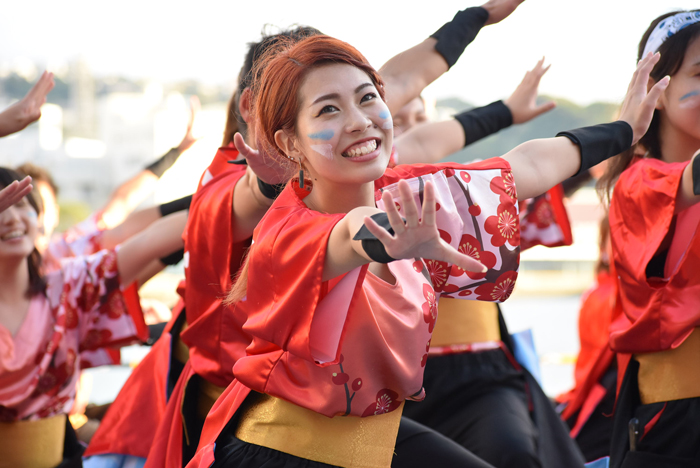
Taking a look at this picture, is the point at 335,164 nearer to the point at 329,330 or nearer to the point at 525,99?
the point at 329,330

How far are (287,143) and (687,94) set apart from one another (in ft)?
2.56

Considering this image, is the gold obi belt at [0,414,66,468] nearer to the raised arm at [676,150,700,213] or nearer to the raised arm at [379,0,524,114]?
the raised arm at [379,0,524,114]

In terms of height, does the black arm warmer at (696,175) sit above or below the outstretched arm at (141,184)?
above

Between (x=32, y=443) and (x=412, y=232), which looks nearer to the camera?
(x=412, y=232)

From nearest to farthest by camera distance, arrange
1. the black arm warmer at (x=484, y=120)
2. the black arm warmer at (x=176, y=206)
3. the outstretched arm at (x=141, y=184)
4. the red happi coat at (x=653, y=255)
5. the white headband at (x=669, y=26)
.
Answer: the red happi coat at (x=653, y=255) < the white headband at (x=669, y=26) < the black arm warmer at (x=484, y=120) < the black arm warmer at (x=176, y=206) < the outstretched arm at (x=141, y=184)

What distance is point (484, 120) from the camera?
1638 mm

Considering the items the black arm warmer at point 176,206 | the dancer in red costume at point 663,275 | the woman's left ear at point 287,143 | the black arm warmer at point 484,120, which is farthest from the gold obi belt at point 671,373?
the black arm warmer at point 176,206

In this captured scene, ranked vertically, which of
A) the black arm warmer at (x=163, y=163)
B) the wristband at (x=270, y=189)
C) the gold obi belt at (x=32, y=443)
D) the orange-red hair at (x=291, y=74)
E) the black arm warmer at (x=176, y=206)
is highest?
the orange-red hair at (x=291, y=74)

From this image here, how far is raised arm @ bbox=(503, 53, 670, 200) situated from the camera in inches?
46.4

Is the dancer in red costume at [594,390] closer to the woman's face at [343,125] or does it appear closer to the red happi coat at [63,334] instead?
the woman's face at [343,125]

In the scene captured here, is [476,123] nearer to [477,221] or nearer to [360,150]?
[477,221]

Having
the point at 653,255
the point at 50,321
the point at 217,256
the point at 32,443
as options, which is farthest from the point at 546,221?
the point at 32,443

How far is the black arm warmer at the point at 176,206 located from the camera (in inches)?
76.3

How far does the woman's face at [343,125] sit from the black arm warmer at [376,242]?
207mm
